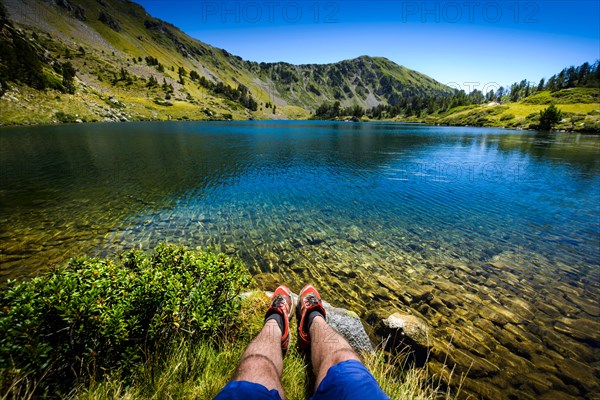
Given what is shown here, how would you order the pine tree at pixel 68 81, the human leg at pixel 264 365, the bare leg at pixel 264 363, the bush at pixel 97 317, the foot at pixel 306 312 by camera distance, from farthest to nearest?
the pine tree at pixel 68 81, the foot at pixel 306 312, the bare leg at pixel 264 363, the human leg at pixel 264 365, the bush at pixel 97 317

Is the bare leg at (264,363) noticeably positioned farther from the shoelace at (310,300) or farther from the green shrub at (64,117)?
the green shrub at (64,117)

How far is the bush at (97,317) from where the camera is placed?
342 centimetres

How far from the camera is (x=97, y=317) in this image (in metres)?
3.98

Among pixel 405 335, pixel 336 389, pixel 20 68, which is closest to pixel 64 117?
pixel 20 68

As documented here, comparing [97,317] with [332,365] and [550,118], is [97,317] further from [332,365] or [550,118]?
[550,118]

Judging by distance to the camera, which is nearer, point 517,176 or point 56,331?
point 56,331

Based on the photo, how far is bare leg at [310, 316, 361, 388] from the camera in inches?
182

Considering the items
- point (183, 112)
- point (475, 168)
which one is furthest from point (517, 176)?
point (183, 112)

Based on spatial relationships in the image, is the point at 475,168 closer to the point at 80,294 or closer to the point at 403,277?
the point at 403,277

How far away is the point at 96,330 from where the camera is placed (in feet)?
13.2

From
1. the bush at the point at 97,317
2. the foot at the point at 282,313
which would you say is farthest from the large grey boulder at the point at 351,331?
the bush at the point at 97,317

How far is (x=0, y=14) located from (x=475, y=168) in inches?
8702

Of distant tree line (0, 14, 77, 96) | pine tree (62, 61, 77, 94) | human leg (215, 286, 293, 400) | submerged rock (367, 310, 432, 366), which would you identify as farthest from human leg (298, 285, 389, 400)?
pine tree (62, 61, 77, 94)

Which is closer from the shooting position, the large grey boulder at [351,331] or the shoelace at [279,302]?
the shoelace at [279,302]
